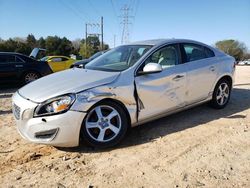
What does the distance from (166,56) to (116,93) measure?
4.51 ft

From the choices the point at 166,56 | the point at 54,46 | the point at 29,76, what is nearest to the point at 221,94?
the point at 166,56

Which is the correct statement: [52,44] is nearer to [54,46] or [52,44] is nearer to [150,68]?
[54,46]

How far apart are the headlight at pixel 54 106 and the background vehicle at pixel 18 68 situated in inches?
267

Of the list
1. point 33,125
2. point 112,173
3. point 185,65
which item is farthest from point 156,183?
point 185,65

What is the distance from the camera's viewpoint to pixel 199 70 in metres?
4.66

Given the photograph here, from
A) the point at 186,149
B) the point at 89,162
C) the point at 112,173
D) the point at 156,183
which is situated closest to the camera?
the point at 156,183

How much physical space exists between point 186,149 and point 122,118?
3.26 feet

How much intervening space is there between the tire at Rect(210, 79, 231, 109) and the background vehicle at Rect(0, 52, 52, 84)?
705cm

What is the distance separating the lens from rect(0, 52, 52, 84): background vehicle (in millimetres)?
9156

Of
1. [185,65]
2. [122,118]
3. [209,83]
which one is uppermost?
[185,65]

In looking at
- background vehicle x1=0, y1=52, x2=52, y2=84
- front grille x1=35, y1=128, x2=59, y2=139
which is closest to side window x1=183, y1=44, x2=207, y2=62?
front grille x1=35, y1=128, x2=59, y2=139

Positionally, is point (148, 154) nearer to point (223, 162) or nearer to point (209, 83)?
point (223, 162)

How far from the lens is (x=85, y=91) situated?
336cm

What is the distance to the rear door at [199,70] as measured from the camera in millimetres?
4531
